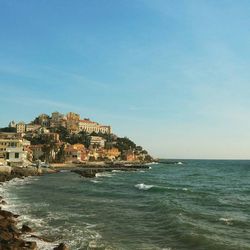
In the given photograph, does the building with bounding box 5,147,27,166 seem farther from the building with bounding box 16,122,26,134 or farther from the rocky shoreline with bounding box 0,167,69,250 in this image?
the building with bounding box 16,122,26,134

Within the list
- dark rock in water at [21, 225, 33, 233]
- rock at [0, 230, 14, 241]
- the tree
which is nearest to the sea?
dark rock in water at [21, 225, 33, 233]

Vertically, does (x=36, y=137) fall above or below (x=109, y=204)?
above

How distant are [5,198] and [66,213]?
31.9 ft

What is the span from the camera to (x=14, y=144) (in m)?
94.6

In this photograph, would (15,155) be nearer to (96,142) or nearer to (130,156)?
(96,142)

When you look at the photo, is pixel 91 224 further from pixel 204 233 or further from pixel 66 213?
pixel 204 233

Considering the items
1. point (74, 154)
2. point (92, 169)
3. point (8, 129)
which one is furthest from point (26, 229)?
point (8, 129)

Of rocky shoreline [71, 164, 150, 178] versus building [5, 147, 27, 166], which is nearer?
rocky shoreline [71, 164, 150, 178]

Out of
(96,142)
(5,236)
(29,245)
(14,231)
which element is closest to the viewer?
(29,245)

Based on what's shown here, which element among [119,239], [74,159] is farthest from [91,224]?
[74,159]

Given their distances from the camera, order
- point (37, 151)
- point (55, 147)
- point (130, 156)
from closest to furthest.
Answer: point (37, 151)
point (55, 147)
point (130, 156)

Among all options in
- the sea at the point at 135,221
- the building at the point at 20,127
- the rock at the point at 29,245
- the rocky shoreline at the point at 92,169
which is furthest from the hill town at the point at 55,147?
the rock at the point at 29,245

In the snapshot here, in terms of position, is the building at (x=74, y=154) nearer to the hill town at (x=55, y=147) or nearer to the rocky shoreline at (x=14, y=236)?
the hill town at (x=55, y=147)

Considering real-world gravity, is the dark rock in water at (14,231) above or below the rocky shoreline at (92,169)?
below
